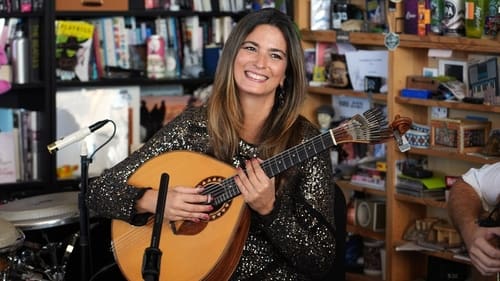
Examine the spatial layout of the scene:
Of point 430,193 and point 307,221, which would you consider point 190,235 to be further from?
point 430,193

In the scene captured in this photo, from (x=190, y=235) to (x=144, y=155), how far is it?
309 millimetres

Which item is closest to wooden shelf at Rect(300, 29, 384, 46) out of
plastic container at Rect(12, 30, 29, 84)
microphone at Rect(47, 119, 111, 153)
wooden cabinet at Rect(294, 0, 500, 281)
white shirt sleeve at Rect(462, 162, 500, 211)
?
wooden cabinet at Rect(294, 0, 500, 281)

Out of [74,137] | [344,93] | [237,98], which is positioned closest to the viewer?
[237,98]

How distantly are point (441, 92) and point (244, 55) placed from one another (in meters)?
1.32

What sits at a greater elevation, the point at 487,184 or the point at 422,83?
the point at 422,83

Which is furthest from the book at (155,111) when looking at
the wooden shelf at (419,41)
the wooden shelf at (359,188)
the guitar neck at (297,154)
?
the guitar neck at (297,154)

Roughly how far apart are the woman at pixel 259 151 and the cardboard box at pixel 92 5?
1.69 meters

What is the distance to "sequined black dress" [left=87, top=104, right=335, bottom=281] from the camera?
2.78m

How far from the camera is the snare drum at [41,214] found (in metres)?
3.44

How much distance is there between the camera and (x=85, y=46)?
183 inches

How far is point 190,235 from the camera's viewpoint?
290 centimetres

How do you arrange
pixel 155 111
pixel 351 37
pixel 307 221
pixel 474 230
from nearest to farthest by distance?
pixel 474 230 < pixel 307 221 < pixel 351 37 < pixel 155 111

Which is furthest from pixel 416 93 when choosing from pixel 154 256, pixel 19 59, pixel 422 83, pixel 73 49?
pixel 154 256

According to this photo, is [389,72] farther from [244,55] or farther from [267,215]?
[267,215]
